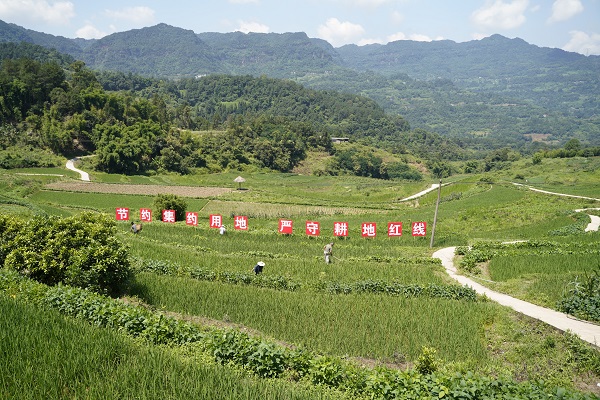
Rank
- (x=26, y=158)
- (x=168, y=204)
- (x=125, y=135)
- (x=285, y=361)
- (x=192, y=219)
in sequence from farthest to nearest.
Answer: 1. (x=125, y=135)
2. (x=26, y=158)
3. (x=168, y=204)
4. (x=192, y=219)
5. (x=285, y=361)

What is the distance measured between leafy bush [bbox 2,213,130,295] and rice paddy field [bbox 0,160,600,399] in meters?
0.74

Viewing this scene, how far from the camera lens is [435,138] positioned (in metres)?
178

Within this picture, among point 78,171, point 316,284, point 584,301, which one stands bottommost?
point 78,171

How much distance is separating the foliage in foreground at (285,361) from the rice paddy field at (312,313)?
0.49m

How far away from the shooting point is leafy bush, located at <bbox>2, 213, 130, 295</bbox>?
1304 cm

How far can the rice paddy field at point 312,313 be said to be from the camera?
23.9ft

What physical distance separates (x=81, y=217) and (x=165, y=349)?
24.5 feet

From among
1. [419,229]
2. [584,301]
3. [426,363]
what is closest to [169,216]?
[419,229]

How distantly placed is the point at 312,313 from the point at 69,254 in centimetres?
743

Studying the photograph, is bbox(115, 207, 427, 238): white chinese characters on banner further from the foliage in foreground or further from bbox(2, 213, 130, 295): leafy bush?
the foliage in foreground

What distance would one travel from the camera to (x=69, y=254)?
43.6 ft

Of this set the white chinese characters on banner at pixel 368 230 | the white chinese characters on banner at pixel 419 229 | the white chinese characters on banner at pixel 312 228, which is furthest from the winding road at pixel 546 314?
the white chinese characters on banner at pixel 312 228

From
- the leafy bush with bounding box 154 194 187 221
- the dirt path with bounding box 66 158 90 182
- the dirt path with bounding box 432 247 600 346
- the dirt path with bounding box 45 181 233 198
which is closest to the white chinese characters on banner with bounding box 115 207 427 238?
the leafy bush with bounding box 154 194 187 221

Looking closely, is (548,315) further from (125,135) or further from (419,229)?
(125,135)
